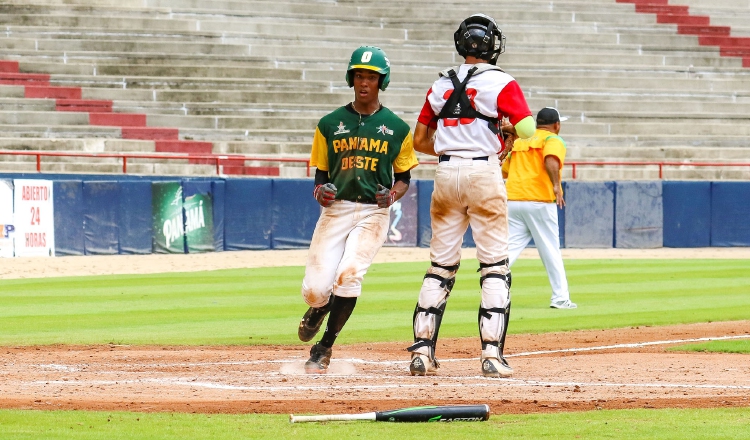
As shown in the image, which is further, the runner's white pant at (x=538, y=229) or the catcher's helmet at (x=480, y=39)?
the runner's white pant at (x=538, y=229)

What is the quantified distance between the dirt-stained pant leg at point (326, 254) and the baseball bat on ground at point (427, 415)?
7.02ft

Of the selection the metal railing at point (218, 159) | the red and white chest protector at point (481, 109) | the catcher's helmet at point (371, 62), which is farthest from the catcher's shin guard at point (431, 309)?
the metal railing at point (218, 159)

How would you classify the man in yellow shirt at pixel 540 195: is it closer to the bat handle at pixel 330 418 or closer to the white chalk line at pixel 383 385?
the white chalk line at pixel 383 385

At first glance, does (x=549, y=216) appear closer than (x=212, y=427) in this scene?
No

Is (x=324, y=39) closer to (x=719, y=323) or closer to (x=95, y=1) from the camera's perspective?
(x=95, y=1)

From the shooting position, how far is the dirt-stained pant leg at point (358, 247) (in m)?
7.91

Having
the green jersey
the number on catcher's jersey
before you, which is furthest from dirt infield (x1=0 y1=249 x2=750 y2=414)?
the number on catcher's jersey

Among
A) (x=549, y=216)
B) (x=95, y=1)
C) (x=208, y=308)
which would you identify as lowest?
(x=208, y=308)

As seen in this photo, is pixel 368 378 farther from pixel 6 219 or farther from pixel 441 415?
pixel 6 219

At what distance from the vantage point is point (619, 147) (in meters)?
28.4

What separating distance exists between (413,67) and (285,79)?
11.1 feet

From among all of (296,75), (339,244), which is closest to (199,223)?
(296,75)

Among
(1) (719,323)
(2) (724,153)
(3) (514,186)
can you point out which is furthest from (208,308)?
(2) (724,153)

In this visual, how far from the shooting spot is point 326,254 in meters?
8.07
